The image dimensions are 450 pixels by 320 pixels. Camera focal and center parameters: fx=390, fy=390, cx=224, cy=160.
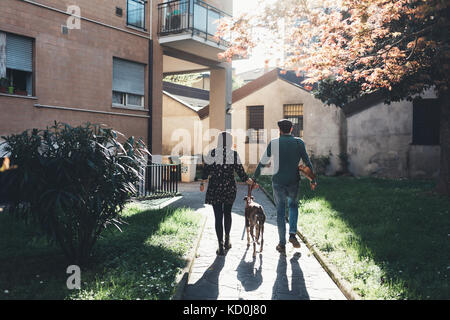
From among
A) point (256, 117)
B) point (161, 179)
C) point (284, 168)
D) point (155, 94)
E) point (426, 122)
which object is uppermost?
point (155, 94)

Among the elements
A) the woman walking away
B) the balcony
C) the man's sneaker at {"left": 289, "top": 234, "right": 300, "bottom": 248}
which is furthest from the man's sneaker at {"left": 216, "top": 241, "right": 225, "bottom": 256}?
the balcony

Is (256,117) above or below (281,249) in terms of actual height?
above

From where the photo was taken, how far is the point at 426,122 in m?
17.2

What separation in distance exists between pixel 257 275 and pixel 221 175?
5.45 feet

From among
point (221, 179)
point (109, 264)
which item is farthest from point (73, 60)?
point (109, 264)

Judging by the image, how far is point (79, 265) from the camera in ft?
17.4

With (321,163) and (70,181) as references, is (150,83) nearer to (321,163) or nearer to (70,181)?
(321,163)

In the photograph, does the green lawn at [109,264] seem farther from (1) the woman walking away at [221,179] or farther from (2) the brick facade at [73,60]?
(2) the brick facade at [73,60]

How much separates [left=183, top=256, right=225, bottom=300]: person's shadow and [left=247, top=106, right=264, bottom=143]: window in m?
17.0

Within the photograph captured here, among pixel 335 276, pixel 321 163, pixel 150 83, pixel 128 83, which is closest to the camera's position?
pixel 335 276

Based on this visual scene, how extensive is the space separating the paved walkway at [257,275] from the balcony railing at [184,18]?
997 cm

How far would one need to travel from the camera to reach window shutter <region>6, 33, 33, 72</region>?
10.5m

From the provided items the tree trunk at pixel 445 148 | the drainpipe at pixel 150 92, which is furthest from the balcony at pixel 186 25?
the tree trunk at pixel 445 148

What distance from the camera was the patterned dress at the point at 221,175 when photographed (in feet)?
19.8
